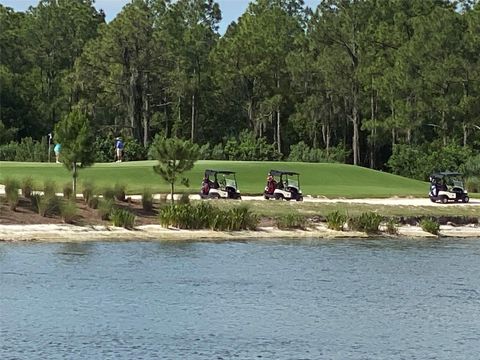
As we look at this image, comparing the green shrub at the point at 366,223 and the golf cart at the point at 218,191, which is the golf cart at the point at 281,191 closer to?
the golf cart at the point at 218,191

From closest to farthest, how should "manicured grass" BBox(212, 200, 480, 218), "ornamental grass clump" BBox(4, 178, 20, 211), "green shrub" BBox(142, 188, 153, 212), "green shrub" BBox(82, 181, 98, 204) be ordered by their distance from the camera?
1. "ornamental grass clump" BBox(4, 178, 20, 211)
2. "green shrub" BBox(82, 181, 98, 204)
3. "green shrub" BBox(142, 188, 153, 212)
4. "manicured grass" BBox(212, 200, 480, 218)

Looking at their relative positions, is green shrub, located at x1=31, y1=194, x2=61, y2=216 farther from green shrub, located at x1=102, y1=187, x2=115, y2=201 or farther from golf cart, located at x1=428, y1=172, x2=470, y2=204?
golf cart, located at x1=428, y1=172, x2=470, y2=204

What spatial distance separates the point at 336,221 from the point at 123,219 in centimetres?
827

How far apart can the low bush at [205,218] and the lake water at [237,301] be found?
245cm

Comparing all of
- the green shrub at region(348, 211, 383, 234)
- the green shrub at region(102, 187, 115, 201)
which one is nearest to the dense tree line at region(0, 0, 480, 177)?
the green shrub at region(348, 211, 383, 234)

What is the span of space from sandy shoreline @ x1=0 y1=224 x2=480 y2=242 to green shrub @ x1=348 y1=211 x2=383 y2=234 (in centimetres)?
28

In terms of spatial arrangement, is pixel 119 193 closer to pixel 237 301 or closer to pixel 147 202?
pixel 147 202

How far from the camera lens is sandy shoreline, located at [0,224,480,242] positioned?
3541 cm

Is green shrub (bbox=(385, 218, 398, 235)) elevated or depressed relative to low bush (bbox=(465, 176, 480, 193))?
depressed

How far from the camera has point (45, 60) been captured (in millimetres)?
94875

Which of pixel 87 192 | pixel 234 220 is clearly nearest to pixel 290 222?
pixel 234 220

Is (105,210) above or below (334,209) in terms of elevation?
above

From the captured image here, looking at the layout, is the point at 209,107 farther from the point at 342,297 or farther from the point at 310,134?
the point at 342,297

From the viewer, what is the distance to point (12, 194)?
3806 centimetres
